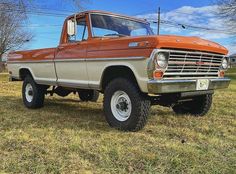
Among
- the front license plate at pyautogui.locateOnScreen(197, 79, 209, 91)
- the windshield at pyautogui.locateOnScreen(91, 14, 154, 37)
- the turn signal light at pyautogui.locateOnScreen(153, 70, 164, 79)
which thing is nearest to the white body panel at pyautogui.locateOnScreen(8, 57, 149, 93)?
the turn signal light at pyautogui.locateOnScreen(153, 70, 164, 79)

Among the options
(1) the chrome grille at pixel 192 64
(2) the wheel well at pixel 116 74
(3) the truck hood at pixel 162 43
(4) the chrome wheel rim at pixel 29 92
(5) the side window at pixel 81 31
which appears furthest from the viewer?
(4) the chrome wheel rim at pixel 29 92

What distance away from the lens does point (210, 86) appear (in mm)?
6180

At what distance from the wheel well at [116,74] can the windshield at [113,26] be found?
0.83 m

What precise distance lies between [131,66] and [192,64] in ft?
3.30

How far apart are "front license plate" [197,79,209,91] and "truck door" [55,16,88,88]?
2.01 metres

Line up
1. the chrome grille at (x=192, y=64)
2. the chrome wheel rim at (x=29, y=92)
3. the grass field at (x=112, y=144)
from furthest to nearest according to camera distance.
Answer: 1. the chrome wheel rim at (x=29, y=92)
2. the chrome grille at (x=192, y=64)
3. the grass field at (x=112, y=144)

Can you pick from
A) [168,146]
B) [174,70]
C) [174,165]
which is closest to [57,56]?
[174,70]

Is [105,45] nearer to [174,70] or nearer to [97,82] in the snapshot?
[97,82]

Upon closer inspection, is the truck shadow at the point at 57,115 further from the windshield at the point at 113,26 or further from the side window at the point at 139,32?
the side window at the point at 139,32

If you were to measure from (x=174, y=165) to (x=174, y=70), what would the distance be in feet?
6.01

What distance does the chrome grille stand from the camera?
18.0 feet

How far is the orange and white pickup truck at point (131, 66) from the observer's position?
17.6ft

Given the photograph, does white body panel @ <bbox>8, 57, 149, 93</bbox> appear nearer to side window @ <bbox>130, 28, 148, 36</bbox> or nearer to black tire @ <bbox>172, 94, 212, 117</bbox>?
side window @ <bbox>130, 28, 148, 36</bbox>

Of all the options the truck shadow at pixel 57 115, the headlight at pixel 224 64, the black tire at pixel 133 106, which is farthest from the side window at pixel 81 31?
the headlight at pixel 224 64
